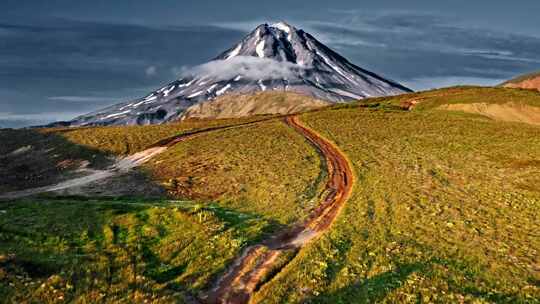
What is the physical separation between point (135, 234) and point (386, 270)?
13.6 m

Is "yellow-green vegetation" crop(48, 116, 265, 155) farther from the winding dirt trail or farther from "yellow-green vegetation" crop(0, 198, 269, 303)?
the winding dirt trail

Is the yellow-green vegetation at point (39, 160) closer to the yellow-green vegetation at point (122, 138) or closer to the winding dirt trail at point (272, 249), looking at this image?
the yellow-green vegetation at point (122, 138)

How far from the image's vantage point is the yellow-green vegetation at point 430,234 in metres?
18.7

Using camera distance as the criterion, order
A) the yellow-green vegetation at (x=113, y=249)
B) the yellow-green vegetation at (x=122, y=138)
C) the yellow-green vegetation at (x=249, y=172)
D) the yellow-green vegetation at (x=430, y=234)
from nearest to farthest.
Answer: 1. the yellow-green vegetation at (x=113, y=249)
2. the yellow-green vegetation at (x=430, y=234)
3. the yellow-green vegetation at (x=249, y=172)
4. the yellow-green vegetation at (x=122, y=138)

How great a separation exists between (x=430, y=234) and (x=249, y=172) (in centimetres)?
2050

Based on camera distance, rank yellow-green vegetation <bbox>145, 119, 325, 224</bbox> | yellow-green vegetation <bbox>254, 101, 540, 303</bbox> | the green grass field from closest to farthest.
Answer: the green grass field
yellow-green vegetation <bbox>254, 101, 540, 303</bbox>
yellow-green vegetation <bbox>145, 119, 325, 224</bbox>

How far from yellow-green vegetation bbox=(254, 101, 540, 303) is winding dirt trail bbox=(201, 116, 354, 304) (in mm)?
849

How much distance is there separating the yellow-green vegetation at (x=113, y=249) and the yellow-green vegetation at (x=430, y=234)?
411cm

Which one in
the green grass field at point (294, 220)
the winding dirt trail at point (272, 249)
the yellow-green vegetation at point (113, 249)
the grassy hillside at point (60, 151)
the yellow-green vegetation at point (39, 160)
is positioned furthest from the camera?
the grassy hillside at point (60, 151)

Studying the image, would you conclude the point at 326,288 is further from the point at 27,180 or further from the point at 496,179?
the point at 27,180

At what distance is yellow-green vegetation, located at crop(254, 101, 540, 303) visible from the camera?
18703mm

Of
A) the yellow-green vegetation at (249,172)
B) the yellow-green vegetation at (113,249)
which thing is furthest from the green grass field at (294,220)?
the yellow-green vegetation at (249,172)

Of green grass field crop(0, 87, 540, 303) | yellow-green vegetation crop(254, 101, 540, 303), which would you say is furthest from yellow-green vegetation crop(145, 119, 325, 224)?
yellow-green vegetation crop(254, 101, 540, 303)

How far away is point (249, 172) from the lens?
141 ft
